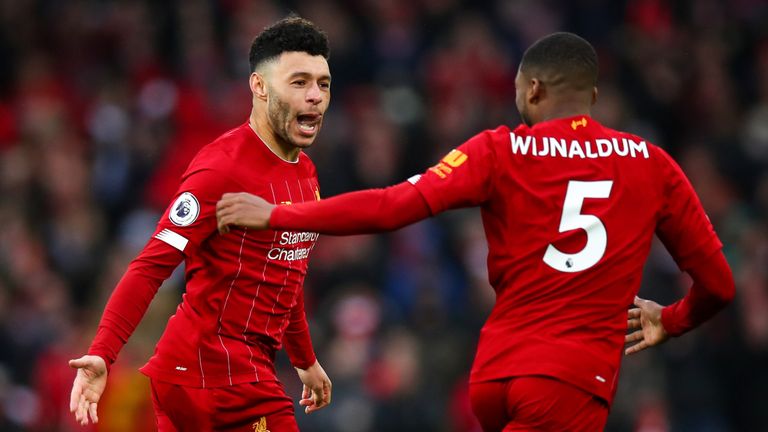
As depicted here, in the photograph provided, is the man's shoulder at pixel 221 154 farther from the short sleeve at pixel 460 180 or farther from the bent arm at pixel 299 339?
the short sleeve at pixel 460 180

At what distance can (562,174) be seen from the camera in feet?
15.2

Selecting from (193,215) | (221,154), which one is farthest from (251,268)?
(221,154)

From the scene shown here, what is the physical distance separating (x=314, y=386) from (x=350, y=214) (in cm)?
159

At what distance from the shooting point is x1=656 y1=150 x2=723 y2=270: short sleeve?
4820 mm

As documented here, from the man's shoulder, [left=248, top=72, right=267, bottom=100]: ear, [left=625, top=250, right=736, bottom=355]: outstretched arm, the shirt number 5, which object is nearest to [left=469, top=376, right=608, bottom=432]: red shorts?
the shirt number 5

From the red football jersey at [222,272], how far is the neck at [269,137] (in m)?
0.04

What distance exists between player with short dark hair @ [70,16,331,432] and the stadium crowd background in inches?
147

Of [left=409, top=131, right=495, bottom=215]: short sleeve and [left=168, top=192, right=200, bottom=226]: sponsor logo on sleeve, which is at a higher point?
[left=409, top=131, right=495, bottom=215]: short sleeve

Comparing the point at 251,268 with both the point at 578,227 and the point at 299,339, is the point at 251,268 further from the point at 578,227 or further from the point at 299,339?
the point at 578,227

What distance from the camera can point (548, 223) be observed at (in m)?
4.63

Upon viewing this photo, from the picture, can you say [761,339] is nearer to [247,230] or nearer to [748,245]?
[748,245]

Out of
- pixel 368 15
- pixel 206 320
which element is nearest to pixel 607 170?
pixel 206 320

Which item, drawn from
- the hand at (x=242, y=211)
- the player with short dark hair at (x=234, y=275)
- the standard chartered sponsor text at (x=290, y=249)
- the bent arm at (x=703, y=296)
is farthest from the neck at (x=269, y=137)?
the bent arm at (x=703, y=296)

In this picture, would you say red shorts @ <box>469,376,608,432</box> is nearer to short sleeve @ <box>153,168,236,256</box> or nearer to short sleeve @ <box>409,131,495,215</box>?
short sleeve @ <box>409,131,495,215</box>
